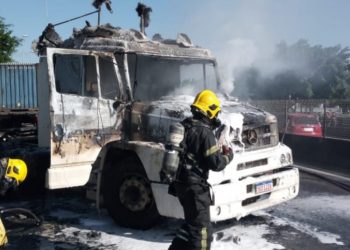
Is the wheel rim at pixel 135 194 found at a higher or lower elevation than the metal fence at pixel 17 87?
lower

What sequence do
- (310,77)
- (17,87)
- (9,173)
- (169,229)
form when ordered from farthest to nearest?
(310,77), (17,87), (169,229), (9,173)

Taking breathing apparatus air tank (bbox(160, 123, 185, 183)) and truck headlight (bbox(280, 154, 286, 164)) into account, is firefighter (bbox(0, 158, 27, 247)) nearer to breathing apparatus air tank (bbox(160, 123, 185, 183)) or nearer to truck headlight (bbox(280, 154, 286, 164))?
breathing apparatus air tank (bbox(160, 123, 185, 183))

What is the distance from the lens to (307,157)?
13383 millimetres

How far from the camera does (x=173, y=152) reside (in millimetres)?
4352

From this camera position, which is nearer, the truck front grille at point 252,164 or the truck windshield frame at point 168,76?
the truck front grille at point 252,164

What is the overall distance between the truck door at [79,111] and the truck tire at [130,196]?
1.61ft

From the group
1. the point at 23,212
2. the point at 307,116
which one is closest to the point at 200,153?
the point at 23,212

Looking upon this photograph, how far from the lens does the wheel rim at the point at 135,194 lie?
19.0 feet

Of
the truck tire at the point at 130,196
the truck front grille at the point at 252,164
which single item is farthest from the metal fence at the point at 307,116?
the truck tire at the point at 130,196

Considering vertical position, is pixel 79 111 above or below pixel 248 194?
above

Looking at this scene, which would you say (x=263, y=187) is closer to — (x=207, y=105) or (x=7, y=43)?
(x=207, y=105)

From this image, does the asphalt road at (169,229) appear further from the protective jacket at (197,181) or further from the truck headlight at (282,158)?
the protective jacket at (197,181)

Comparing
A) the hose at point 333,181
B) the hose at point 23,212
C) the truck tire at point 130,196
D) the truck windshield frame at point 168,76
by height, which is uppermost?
the truck windshield frame at point 168,76

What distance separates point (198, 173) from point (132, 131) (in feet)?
6.95
